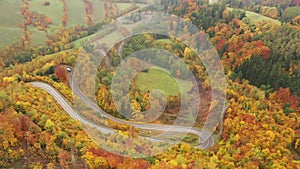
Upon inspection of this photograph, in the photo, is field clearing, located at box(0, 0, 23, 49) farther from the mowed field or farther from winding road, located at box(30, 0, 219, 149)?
winding road, located at box(30, 0, 219, 149)

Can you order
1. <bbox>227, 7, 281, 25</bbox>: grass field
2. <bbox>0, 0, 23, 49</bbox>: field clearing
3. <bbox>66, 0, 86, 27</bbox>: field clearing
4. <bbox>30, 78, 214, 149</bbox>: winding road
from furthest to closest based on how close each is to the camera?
<bbox>66, 0, 86, 27</bbox>: field clearing < <bbox>0, 0, 23, 49</bbox>: field clearing < <bbox>227, 7, 281, 25</bbox>: grass field < <bbox>30, 78, 214, 149</bbox>: winding road

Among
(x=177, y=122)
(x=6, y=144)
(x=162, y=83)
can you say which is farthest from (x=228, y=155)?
(x=6, y=144)

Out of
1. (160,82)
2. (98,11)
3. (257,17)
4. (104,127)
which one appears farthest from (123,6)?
(104,127)

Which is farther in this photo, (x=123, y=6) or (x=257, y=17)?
(x=123, y=6)

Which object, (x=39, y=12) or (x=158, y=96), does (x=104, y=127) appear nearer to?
(x=158, y=96)

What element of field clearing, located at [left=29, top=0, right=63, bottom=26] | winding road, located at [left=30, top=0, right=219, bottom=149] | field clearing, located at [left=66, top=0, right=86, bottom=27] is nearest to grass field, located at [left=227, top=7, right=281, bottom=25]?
winding road, located at [left=30, top=0, right=219, bottom=149]
